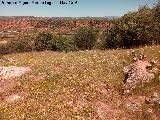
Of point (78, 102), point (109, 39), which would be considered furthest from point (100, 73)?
point (109, 39)

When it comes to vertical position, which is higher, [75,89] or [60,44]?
[75,89]

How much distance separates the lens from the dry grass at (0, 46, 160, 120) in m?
31.4

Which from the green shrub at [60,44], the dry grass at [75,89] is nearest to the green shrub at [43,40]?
the green shrub at [60,44]

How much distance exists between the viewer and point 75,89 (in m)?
36.2

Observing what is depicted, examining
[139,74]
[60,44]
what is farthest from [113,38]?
[139,74]

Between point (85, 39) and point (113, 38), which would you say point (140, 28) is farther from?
point (85, 39)

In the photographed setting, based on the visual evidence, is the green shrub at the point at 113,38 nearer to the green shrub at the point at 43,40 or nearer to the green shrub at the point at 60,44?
the green shrub at the point at 60,44

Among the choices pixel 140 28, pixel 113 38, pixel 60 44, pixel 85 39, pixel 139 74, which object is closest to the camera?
pixel 139 74

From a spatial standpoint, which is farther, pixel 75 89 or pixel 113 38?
pixel 113 38

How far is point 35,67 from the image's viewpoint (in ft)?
142

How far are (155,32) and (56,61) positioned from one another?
101 feet

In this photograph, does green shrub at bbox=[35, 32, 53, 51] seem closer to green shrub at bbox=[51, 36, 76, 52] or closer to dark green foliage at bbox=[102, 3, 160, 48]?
green shrub at bbox=[51, 36, 76, 52]

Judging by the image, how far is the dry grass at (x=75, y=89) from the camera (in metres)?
31.4

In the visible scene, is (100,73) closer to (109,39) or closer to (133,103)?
(133,103)
